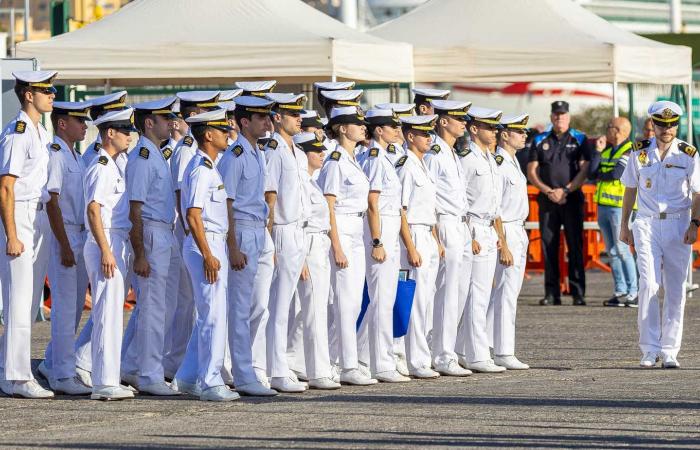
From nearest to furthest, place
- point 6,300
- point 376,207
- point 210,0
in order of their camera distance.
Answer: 1. point 6,300
2. point 376,207
3. point 210,0

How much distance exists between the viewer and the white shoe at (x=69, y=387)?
1203cm

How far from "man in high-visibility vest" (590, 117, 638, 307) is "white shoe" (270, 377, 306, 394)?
8.09 metres

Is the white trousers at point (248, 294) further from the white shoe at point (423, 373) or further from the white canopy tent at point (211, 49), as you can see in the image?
the white canopy tent at point (211, 49)

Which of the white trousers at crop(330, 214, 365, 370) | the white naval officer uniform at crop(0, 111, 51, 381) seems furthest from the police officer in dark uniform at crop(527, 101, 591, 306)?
the white naval officer uniform at crop(0, 111, 51, 381)

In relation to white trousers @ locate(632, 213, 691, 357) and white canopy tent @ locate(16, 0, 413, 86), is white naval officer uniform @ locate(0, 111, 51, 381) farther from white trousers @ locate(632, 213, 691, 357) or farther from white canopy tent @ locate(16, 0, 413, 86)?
white canopy tent @ locate(16, 0, 413, 86)

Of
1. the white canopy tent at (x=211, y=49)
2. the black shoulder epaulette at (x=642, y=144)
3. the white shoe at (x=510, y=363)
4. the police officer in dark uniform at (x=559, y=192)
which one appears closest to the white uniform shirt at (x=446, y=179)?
the white shoe at (x=510, y=363)

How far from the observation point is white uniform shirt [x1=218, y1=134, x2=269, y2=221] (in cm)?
1167

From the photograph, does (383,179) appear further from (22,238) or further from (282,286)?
(22,238)

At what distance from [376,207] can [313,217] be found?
56 cm

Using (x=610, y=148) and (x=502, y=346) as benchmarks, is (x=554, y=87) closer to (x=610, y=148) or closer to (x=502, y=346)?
(x=610, y=148)

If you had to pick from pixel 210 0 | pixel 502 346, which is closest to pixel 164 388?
pixel 502 346

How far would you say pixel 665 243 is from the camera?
13.8 meters

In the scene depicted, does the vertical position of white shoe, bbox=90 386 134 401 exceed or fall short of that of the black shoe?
it falls short

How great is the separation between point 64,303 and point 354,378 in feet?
6.75
